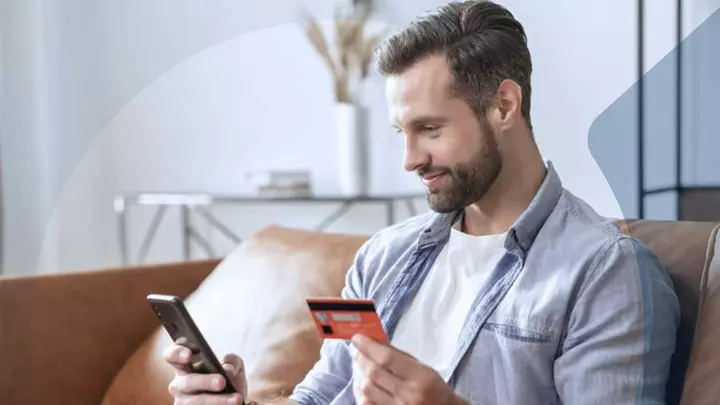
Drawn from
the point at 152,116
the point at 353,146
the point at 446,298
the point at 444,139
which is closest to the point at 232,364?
the point at 446,298

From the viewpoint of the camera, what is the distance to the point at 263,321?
57.4 inches

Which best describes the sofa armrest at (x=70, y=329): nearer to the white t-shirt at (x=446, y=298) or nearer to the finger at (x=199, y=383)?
the finger at (x=199, y=383)

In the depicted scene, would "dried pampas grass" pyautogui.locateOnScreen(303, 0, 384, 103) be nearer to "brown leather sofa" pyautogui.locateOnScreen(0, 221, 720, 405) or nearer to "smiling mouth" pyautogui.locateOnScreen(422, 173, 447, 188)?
"brown leather sofa" pyautogui.locateOnScreen(0, 221, 720, 405)

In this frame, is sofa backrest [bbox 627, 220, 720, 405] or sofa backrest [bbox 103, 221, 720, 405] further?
sofa backrest [bbox 103, 221, 720, 405]

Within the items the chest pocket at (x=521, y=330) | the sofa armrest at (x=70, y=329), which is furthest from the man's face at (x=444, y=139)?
the sofa armrest at (x=70, y=329)

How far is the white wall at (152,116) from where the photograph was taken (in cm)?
267

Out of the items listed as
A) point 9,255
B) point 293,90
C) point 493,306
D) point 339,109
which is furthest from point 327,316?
point 9,255

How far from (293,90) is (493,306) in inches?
68.8

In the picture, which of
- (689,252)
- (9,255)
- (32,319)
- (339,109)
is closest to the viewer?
(689,252)

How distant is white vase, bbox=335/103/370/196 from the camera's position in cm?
242

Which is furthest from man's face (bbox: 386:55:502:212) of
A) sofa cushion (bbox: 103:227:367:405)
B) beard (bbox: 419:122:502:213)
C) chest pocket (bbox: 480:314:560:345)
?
sofa cushion (bbox: 103:227:367:405)

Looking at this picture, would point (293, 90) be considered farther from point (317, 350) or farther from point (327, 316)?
point (327, 316)

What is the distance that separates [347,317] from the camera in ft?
2.83

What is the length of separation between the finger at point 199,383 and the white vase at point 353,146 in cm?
139
